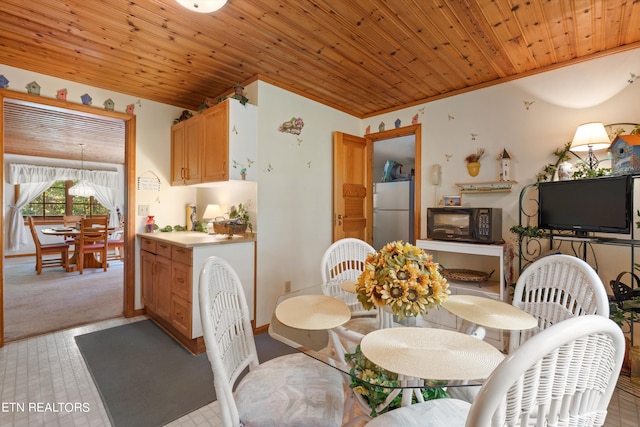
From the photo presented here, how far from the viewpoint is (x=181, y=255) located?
7.97 feet

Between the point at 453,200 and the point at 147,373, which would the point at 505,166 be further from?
the point at 147,373

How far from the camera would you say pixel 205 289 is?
1.07m

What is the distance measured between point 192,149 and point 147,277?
1408mm

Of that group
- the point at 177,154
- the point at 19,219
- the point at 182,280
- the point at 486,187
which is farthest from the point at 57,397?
the point at 19,219

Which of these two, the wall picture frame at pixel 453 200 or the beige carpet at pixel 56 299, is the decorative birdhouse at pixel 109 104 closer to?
the beige carpet at pixel 56 299

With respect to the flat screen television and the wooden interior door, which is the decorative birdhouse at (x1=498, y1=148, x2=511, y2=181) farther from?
the wooden interior door

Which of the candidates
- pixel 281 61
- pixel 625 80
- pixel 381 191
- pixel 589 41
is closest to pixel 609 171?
pixel 625 80

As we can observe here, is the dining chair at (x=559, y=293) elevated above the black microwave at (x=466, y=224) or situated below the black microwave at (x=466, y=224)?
below

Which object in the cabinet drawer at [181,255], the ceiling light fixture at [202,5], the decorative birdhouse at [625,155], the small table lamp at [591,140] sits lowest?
the cabinet drawer at [181,255]

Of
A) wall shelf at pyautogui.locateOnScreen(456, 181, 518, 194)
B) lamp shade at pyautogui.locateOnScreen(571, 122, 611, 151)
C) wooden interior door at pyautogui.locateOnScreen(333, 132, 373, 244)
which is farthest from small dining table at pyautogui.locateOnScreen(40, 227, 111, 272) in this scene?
lamp shade at pyautogui.locateOnScreen(571, 122, 611, 151)

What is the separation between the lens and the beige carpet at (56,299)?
115 inches

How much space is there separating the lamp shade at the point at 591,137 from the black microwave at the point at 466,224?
2.42 ft

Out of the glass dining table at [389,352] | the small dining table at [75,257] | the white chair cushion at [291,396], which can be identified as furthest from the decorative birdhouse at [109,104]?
the small dining table at [75,257]

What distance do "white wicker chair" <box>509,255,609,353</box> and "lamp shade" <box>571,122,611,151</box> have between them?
129 centimetres
